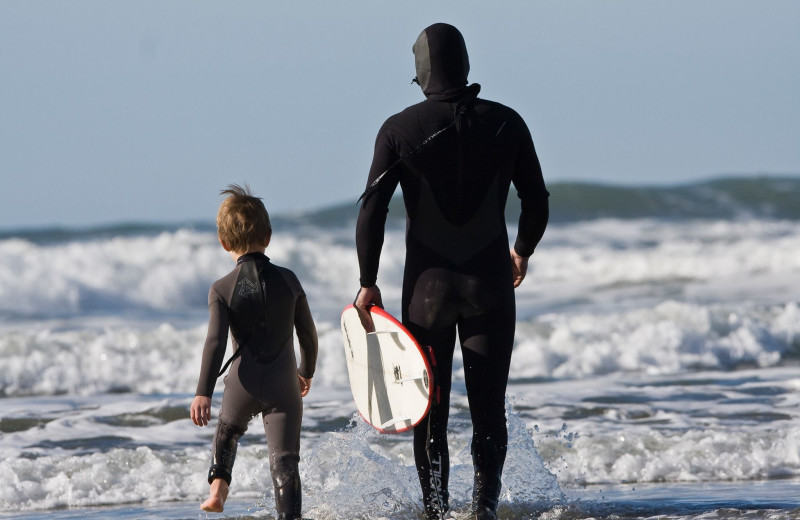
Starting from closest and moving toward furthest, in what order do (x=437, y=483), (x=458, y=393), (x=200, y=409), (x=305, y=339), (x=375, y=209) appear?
(x=200, y=409)
(x=375, y=209)
(x=305, y=339)
(x=437, y=483)
(x=458, y=393)

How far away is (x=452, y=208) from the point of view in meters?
3.80

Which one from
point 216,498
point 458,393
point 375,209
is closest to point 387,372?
point 375,209

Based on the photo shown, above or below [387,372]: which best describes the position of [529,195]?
above

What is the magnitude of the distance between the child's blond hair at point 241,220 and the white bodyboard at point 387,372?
47cm

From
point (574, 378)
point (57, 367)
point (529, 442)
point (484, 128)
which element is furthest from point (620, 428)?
point (57, 367)

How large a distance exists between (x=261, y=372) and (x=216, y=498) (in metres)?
0.44

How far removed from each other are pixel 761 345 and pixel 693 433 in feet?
16.1

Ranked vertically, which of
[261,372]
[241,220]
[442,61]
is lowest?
[261,372]

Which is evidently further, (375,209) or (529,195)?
(529,195)

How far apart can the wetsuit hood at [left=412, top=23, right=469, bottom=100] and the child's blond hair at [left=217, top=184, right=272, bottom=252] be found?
2.33 ft

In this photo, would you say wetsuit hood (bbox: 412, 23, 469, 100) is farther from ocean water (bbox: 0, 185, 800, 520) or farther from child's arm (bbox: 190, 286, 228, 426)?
ocean water (bbox: 0, 185, 800, 520)

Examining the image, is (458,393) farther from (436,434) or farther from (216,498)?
(216,498)

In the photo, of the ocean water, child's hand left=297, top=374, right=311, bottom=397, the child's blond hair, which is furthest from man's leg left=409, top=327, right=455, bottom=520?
the child's blond hair

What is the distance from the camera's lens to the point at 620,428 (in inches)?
264
